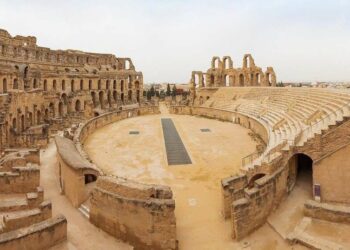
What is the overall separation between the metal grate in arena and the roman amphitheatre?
7 cm

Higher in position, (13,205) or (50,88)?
(50,88)

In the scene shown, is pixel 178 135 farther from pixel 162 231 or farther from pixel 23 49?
pixel 23 49

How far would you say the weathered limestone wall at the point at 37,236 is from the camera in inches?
299

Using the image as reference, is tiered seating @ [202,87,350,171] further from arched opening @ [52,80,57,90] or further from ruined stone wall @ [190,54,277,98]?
arched opening @ [52,80,57,90]

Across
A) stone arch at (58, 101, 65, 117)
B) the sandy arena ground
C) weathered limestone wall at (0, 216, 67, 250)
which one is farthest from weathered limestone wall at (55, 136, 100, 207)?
stone arch at (58, 101, 65, 117)

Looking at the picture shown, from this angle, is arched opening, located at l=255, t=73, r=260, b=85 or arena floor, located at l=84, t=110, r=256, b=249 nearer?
arena floor, located at l=84, t=110, r=256, b=249

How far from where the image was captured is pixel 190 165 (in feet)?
53.1

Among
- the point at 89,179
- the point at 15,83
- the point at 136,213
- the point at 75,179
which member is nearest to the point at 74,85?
the point at 15,83

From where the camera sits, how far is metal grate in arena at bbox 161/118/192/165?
17.1 meters

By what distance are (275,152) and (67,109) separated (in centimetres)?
2876

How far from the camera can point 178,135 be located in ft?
80.6

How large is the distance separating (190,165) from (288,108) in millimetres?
10884

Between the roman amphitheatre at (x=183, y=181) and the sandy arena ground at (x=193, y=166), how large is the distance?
0.05 metres

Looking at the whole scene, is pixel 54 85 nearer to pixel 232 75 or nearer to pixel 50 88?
pixel 50 88
